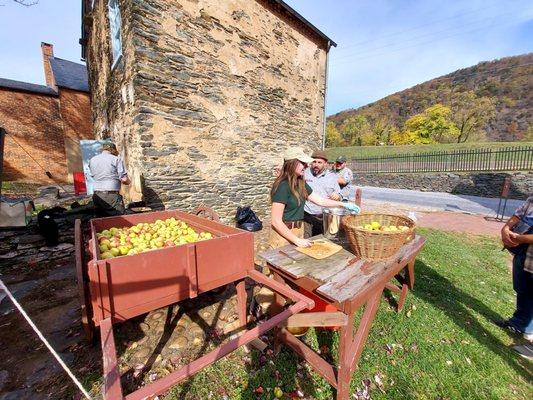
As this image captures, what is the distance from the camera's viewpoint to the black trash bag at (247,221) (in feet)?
22.8

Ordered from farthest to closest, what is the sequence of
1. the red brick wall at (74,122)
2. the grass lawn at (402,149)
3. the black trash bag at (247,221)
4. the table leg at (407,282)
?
the grass lawn at (402,149) → the red brick wall at (74,122) → the black trash bag at (247,221) → the table leg at (407,282)

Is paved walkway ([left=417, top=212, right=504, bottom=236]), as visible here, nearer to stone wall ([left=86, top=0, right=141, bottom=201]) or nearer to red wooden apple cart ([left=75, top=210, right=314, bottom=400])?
red wooden apple cart ([left=75, top=210, right=314, bottom=400])

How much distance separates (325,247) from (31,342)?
3.33m

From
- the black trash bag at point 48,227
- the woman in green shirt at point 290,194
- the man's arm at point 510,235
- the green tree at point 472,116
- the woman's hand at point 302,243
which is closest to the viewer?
the woman's hand at point 302,243

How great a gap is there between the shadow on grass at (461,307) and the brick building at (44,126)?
748 inches

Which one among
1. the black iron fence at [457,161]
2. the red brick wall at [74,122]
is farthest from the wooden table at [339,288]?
the red brick wall at [74,122]

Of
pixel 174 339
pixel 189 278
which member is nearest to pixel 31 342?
pixel 174 339

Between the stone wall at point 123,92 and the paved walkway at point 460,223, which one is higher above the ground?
the stone wall at point 123,92

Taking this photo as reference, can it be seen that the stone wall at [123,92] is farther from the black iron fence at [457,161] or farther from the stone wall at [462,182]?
the black iron fence at [457,161]

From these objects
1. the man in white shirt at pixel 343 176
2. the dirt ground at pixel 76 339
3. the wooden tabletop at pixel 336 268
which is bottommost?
the dirt ground at pixel 76 339

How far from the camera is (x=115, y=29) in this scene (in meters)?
6.21

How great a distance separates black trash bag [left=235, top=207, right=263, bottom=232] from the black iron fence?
52.4 ft

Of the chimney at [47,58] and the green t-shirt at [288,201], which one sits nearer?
the green t-shirt at [288,201]

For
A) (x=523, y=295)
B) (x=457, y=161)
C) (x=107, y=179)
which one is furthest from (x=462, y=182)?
(x=107, y=179)
